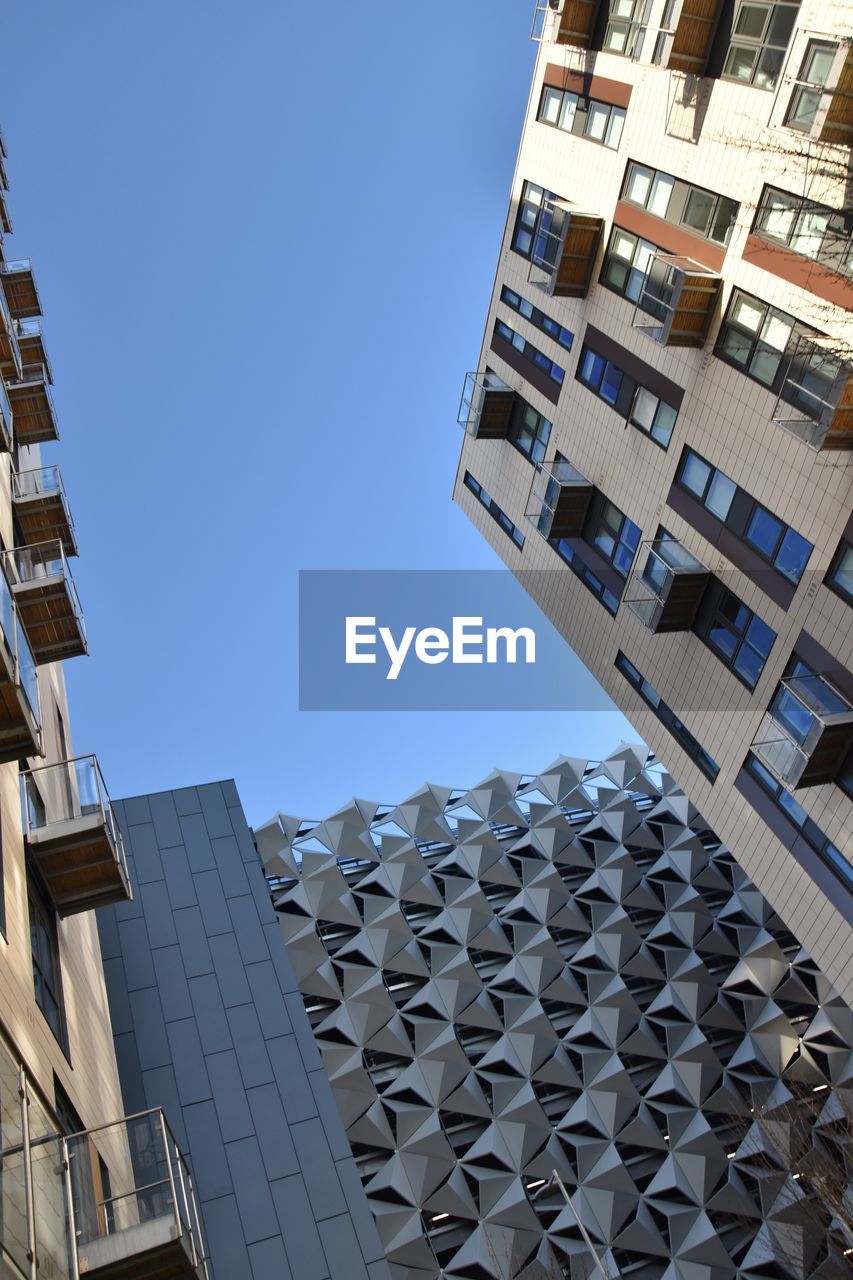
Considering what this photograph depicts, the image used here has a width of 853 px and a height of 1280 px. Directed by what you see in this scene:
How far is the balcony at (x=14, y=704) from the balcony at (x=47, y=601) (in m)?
4.00

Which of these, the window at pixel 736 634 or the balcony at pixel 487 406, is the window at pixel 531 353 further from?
the window at pixel 736 634

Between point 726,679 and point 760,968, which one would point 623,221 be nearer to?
point 726,679

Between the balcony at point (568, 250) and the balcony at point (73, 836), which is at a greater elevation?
the balcony at point (568, 250)

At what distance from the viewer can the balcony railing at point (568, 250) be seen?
23.1 m

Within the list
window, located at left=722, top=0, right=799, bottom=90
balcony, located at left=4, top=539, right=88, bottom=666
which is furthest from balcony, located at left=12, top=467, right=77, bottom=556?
window, located at left=722, top=0, right=799, bottom=90

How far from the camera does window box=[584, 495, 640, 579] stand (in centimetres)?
2370

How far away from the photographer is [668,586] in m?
20.7

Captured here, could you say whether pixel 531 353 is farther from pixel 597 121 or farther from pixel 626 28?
pixel 626 28

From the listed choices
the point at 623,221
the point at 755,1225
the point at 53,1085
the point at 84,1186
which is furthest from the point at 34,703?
the point at 755,1225

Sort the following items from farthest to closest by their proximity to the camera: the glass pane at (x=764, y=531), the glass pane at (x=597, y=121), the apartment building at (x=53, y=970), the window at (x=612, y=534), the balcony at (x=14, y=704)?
the window at (x=612, y=534), the glass pane at (x=597, y=121), the glass pane at (x=764, y=531), the balcony at (x=14, y=704), the apartment building at (x=53, y=970)

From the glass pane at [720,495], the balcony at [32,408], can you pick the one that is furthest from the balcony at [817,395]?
the balcony at [32,408]

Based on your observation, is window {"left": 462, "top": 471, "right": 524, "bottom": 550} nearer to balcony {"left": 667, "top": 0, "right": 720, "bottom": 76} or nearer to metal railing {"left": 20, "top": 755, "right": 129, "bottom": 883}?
balcony {"left": 667, "top": 0, "right": 720, "bottom": 76}

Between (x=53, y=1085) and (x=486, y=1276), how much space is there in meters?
26.6

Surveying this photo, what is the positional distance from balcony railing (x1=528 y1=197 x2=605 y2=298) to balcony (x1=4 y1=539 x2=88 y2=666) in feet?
44.1
